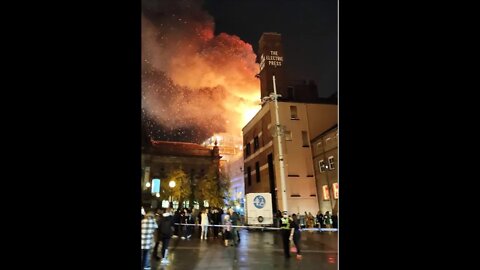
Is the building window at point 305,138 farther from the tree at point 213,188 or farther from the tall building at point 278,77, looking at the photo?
the tree at point 213,188

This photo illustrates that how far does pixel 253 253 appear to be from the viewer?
12.2ft

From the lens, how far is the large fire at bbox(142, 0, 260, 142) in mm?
3193

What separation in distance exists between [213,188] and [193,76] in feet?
4.85

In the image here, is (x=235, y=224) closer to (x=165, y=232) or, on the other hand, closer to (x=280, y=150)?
(x=165, y=232)

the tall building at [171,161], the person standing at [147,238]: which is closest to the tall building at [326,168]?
the tall building at [171,161]

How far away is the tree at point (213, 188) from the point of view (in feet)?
13.0

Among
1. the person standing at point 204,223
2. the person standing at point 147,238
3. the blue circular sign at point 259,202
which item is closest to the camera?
the person standing at point 147,238

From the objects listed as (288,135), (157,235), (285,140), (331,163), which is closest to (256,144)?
(285,140)

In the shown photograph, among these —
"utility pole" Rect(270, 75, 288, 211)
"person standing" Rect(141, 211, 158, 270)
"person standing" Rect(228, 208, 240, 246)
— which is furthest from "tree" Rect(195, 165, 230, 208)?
"person standing" Rect(141, 211, 158, 270)

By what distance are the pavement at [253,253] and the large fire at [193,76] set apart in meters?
1.21
